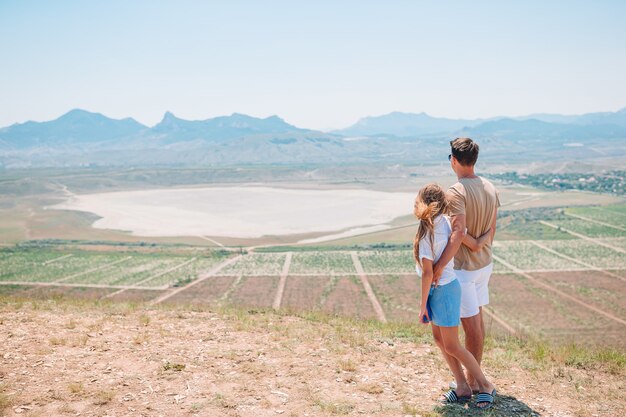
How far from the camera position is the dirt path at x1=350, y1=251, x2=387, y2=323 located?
26828 mm

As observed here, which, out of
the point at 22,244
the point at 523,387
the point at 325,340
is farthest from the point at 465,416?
the point at 22,244

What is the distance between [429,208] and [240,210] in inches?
3030

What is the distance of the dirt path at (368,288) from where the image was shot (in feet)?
88.0

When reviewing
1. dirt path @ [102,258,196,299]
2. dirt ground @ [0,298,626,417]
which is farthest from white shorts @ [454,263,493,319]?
dirt path @ [102,258,196,299]

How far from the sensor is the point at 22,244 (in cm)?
5562

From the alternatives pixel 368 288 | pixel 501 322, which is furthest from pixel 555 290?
pixel 368 288

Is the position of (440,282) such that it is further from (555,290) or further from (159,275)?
(159,275)

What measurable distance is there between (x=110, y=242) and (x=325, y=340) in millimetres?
53975

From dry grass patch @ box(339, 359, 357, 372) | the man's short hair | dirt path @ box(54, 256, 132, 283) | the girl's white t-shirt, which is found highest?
the man's short hair

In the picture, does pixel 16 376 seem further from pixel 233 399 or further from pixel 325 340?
pixel 325 340

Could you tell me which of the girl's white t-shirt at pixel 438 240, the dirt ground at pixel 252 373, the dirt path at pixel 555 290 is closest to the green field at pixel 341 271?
the dirt path at pixel 555 290

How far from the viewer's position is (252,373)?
604cm

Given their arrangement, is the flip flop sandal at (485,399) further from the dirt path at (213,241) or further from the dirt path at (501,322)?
the dirt path at (213,241)

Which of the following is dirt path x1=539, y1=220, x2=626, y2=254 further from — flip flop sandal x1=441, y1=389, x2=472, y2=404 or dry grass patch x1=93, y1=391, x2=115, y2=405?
dry grass patch x1=93, y1=391, x2=115, y2=405
